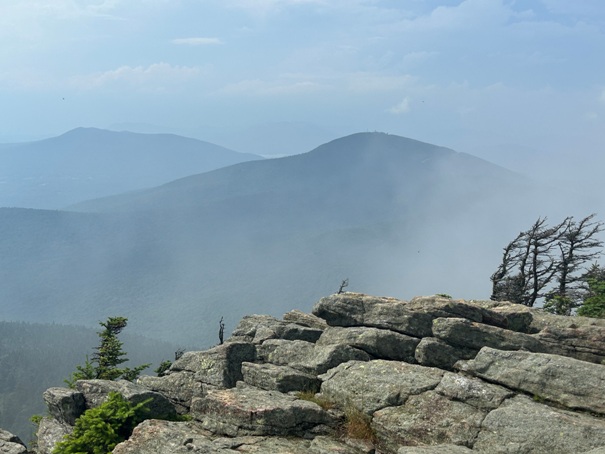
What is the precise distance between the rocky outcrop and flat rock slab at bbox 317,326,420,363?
59mm

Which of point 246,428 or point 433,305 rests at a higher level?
point 433,305

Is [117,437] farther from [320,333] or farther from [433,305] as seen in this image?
[433,305]

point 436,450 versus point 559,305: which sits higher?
point 559,305

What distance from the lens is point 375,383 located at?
23250 millimetres

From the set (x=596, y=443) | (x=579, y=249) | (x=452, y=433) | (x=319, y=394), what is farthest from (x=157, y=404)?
(x=579, y=249)

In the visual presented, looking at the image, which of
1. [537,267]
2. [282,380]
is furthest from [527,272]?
[282,380]

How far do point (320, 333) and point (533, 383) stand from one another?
46.2ft

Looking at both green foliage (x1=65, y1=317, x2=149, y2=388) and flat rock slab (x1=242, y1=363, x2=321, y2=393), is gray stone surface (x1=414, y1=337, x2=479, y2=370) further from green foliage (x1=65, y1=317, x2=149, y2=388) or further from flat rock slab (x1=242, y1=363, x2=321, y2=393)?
green foliage (x1=65, y1=317, x2=149, y2=388)

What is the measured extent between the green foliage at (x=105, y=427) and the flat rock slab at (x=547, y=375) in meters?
16.2

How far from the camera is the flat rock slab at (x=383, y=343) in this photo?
2747 cm

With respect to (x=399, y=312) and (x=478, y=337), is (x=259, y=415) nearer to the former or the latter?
(x=399, y=312)

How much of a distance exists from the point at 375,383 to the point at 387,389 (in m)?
0.74

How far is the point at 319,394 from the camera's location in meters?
24.2

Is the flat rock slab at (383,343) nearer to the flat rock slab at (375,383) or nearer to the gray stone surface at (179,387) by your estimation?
the flat rock slab at (375,383)
